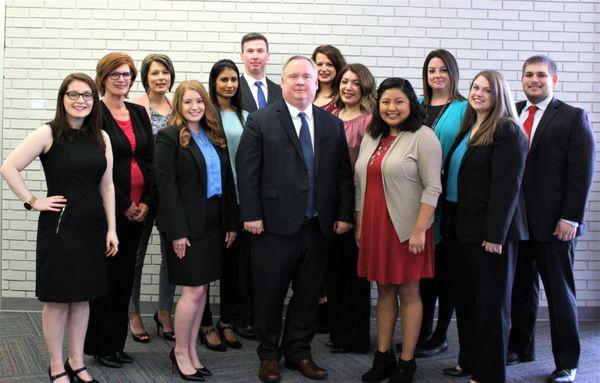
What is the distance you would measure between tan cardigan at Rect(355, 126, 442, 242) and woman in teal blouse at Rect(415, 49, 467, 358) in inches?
15.7

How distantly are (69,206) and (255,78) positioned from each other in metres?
1.77

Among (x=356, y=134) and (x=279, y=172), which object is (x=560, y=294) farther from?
(x=279, y=172)

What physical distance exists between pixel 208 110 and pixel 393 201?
123 cm

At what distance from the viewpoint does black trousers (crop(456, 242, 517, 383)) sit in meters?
3.27

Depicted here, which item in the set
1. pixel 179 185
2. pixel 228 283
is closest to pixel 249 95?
pixel 179 185

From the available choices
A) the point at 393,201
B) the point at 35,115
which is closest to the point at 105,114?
the point at 35,115

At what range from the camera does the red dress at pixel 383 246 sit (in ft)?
11.0

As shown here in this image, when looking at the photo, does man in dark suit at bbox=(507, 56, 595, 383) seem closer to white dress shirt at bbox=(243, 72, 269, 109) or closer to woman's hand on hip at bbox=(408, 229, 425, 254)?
woman's hand on hip at bbox=(408, 229, 425, 254)

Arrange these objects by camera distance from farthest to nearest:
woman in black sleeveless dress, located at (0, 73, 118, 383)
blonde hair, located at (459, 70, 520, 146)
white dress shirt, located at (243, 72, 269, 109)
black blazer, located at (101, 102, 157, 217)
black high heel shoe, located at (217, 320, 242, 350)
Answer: white dress shirt, located at (243, 72, 269, 109)
black high heel shoe, located at (217, 320, 242, 350)
black blazer, located at (101, 102, 157, 217)
blonde hair, located at (459, 70, 520, 146)
woman in black sleeveless dress, located at (0, 73, 118, 383)

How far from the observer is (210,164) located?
346 centimetres

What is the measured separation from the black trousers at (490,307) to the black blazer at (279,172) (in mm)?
918

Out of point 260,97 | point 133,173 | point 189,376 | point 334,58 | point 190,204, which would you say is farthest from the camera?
point 334,58

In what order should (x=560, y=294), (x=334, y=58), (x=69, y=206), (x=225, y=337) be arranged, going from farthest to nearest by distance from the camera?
(x=334, y=58) < (x=225, y=337) < (x=560, y=294) < (x=69, y=206)

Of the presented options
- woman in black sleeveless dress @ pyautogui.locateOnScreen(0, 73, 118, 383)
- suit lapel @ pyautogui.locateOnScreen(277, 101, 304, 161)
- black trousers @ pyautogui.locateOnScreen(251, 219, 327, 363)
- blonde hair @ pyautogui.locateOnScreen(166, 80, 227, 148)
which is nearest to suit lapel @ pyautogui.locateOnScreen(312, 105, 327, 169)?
suit lapel @ pyautogui.locateOnScreen(277, 101, 304, 161)
